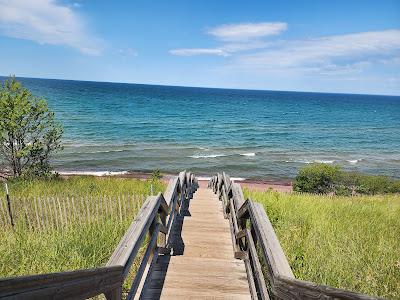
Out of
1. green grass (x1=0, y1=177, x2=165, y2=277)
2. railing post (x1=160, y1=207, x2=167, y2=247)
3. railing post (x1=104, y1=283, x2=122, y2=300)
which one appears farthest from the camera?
green grass (x1=0, y1=177, x2=165, y2=277)

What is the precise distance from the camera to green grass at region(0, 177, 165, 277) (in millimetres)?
5320

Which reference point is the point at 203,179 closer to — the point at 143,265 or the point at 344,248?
the point at 344,248

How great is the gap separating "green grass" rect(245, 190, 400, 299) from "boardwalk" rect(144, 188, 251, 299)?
1176 millimetres

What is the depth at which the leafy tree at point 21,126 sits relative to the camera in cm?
1307

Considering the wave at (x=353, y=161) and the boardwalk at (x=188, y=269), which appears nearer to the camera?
the boardwalk at (x=188, y=269)

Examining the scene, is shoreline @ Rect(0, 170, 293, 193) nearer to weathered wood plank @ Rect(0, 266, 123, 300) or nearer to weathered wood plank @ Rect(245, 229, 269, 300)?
weathered wood plank @ Rect(245, 229, 269, 300)

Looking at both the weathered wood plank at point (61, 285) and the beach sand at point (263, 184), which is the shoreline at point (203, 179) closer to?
the beach sand at point (263, 184)

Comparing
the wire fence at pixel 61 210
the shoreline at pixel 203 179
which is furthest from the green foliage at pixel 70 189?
the shoreline at pixel 203 179

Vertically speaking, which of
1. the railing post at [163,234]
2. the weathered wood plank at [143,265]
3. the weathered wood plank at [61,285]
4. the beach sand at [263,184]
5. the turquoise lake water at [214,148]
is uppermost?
the weathered wood plank at [61,285]

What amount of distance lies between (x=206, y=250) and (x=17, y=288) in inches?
172

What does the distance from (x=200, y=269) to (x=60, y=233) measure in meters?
3.85

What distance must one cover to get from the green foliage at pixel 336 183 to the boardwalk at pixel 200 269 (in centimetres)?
1487

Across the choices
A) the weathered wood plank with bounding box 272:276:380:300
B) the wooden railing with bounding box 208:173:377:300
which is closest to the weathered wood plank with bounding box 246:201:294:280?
the wooden railing with bounding box 208:173:377:300

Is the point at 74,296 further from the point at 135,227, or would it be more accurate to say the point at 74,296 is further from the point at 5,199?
the point at 5,199
